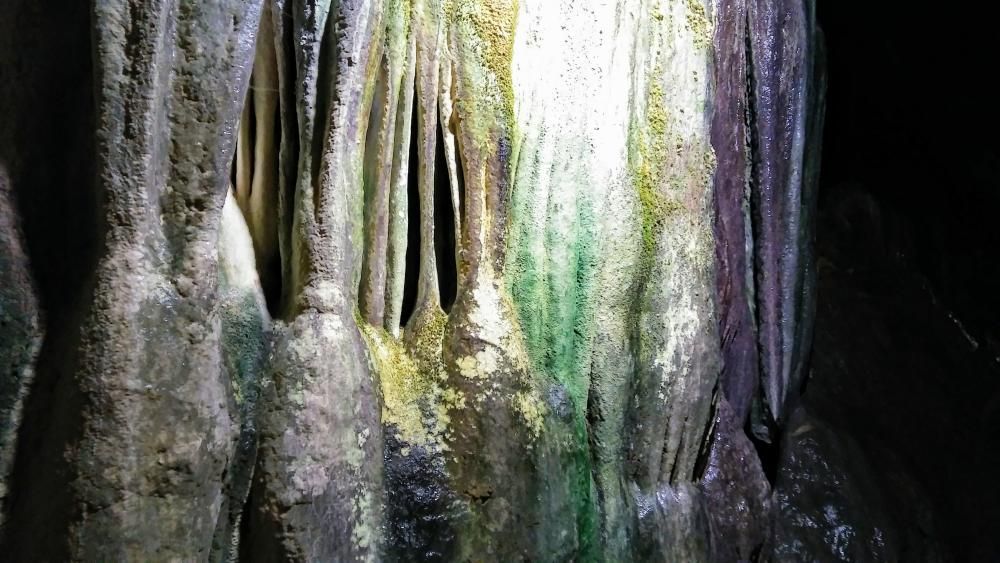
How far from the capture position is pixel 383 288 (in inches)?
66.7

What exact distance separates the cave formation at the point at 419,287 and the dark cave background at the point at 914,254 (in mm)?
279

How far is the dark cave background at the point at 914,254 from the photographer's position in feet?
10.8

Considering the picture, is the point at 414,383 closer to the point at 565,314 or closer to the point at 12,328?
the point at 565,314

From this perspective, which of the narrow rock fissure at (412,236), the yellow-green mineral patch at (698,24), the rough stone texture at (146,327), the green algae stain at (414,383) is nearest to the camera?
the rough stone texture at (146,327)

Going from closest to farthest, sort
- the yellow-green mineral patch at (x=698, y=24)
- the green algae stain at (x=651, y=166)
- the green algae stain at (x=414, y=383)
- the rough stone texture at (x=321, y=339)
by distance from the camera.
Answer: the rough stone texture at (x=321, y=339)
the green algae stain at (x=414, y=383)
the green algae stain at (x=651, y=166)
the yellow-green mineral patch at (x=698, y=24)

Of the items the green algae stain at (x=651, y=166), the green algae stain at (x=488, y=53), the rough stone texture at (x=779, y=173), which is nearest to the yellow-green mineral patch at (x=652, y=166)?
the green algae stain at (x=651, y=166)

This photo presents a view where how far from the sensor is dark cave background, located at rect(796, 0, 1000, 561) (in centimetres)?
329

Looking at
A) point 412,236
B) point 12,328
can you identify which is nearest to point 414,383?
point 412,236

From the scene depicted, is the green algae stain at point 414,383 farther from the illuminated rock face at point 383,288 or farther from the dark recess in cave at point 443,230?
the dark recess in cave at point 443,230

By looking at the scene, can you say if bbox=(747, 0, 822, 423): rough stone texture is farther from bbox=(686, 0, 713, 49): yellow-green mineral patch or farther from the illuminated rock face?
bbox=(686, 0, 713, 49): yellow-green mineral patch

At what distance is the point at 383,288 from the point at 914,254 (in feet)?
9.94

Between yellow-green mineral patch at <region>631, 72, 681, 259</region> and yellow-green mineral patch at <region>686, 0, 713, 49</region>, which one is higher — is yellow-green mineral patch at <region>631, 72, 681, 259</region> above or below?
below

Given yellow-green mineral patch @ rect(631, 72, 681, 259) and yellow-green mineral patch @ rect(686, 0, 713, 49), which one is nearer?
yellow-green mineral patch @ rect(631, 72, 681, 259)

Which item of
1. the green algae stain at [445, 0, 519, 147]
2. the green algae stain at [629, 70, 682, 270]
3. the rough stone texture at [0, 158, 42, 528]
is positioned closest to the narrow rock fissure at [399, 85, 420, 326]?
the green algae stain at [445, 0, 519, 147]
